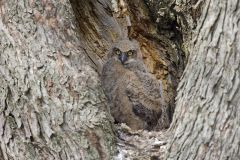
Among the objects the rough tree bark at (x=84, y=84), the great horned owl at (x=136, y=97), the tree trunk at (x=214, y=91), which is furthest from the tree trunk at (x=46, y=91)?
the great horned owl at (x=136, y=97)

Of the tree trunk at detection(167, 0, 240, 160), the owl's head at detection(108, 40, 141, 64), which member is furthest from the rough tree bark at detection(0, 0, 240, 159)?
the owl's head at detection(108, 40, 141, 64)

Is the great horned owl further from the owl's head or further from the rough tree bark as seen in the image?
the rough tree bark

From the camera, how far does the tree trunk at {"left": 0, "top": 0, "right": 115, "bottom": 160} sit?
301cm

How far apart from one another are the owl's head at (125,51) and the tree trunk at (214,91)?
5.64ft

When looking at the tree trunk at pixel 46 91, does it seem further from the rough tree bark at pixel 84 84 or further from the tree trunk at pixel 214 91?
the tree trunk at pixel 214 91

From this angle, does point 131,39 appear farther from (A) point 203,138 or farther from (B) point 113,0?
(A) point 203,138

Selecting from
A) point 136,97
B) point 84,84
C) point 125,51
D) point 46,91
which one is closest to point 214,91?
point 84,84

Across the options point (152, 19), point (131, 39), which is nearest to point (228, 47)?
point (152, 19)

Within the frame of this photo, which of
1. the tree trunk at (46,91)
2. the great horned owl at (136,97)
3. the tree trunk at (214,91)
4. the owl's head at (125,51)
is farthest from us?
the owl's head at (125,51)

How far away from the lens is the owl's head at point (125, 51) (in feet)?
14.4

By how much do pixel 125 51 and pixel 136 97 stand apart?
17.5 inches

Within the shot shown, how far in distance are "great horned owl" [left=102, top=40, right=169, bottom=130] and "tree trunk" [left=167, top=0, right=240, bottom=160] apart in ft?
5.18

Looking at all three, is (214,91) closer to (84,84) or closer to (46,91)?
(84,84)

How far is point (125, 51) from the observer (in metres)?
4.50
